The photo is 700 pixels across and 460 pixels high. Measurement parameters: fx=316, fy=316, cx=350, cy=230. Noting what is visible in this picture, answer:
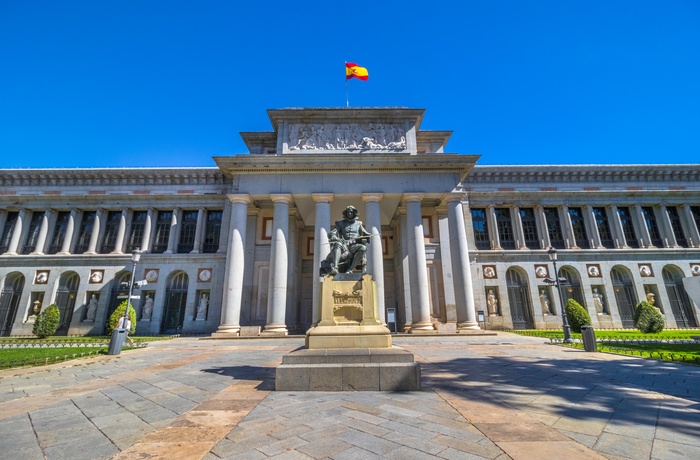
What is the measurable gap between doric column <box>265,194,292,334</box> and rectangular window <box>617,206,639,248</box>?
31.2 m

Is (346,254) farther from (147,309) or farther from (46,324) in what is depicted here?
(46,324)

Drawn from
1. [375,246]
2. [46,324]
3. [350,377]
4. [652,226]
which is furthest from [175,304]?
[652,226]

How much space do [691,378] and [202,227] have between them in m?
30.8

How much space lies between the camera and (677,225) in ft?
99.7

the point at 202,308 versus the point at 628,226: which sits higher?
the point at 628,226

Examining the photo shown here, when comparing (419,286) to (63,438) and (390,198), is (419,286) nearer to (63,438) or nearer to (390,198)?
(390,198)

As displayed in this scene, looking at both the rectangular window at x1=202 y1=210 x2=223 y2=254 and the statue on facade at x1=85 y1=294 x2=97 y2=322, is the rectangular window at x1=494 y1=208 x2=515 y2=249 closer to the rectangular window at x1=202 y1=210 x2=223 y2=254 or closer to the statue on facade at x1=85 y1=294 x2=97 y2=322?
the rectangular window at x1=202 y1=210 x2=223 y2=254

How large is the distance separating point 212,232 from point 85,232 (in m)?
11.9

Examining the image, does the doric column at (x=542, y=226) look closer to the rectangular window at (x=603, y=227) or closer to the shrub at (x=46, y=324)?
the rectangular window at (x=603, y=227)

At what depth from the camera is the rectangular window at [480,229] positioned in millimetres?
29562

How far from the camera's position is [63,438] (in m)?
3.66

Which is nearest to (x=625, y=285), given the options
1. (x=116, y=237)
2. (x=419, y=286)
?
(x=419, y=286)

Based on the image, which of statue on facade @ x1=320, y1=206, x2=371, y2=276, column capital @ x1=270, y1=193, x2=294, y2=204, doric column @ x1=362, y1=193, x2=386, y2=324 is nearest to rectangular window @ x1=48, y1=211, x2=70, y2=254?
column capital @ x1=270, y1=193, x2=294, y2=204

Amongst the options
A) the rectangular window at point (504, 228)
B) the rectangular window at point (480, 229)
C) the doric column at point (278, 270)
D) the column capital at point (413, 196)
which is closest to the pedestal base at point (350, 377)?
the doric column at point (278, 270)
